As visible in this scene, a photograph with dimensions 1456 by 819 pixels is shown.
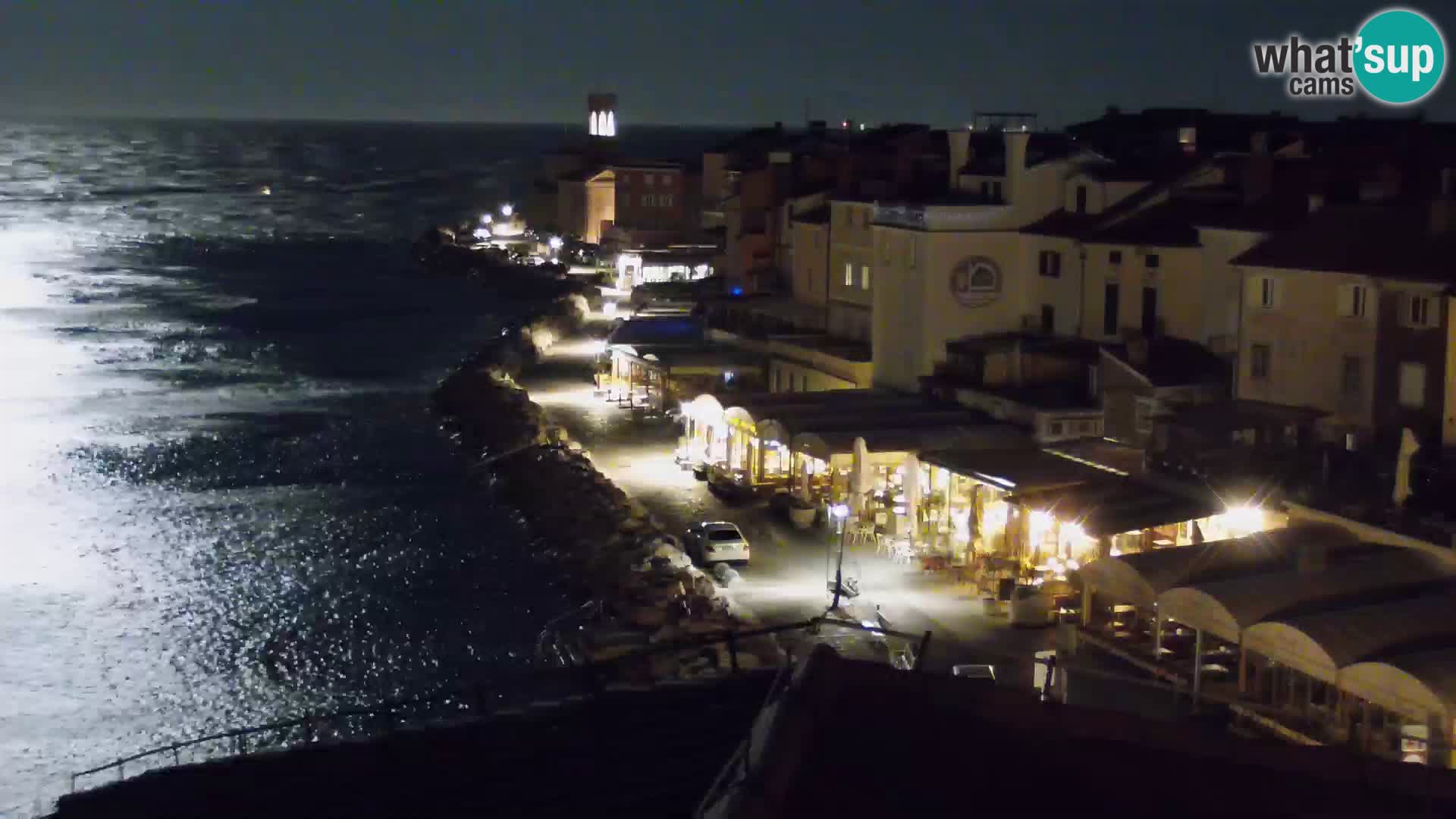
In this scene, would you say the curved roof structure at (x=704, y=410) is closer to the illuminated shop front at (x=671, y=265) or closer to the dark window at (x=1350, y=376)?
the dark window at (x=1350, y=376)

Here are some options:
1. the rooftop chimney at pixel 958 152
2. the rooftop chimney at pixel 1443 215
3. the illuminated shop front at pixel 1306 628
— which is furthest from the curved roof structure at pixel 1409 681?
the rooftop chimney at pixel 958 152

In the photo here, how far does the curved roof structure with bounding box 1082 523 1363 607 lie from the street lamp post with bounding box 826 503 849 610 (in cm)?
187

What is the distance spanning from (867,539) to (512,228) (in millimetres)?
52524

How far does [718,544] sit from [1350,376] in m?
5.87

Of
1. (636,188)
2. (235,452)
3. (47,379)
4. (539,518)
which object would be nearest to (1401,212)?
(539,518)

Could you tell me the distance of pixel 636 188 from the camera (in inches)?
1890

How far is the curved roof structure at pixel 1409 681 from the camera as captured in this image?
9391 millimetres

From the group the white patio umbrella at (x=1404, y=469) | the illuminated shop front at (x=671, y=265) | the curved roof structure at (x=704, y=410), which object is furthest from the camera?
the illuminated shop front at (x=671, y=265)

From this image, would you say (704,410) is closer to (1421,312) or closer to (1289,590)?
(1421,312)

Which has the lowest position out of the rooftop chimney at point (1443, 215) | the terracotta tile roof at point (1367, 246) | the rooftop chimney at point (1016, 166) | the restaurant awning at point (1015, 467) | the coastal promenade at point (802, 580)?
the coastal promenade at point (802, 580)

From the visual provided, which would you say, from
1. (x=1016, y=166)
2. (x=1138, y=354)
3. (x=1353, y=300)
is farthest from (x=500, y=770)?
(x=1016, y=166)

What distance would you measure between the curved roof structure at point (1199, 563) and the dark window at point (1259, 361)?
4.33m

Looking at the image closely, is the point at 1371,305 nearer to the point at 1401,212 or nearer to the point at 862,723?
the point at 1401,212

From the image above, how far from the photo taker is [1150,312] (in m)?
19.2
